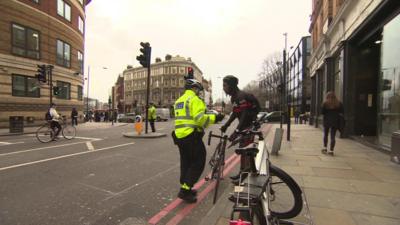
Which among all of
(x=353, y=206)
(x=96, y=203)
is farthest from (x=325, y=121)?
(x=96, y=203)

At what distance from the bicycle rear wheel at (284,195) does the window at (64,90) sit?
24577 millimetres

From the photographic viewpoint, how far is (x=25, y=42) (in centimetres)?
2002

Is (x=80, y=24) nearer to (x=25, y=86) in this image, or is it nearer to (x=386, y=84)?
(x=25, y=86)

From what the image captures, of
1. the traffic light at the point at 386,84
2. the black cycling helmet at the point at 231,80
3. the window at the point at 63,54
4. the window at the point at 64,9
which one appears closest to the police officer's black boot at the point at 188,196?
the black cycling helmet at the point at 231,80

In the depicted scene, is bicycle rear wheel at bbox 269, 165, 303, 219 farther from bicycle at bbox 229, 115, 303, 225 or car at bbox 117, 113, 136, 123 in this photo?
car at bbox 117, 113, 136, 123

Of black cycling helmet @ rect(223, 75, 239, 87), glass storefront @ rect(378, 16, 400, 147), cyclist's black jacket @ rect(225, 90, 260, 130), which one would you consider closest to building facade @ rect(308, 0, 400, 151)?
glass storefront @ rect(378, 16, 400, 147)

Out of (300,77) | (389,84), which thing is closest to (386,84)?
(389,84)

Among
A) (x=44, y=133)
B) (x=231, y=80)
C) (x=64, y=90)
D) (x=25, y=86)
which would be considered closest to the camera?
(x=231, y=80)

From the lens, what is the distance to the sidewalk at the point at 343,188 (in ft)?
11.0

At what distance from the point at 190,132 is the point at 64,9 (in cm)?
2601

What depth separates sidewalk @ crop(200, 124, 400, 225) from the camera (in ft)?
11.0

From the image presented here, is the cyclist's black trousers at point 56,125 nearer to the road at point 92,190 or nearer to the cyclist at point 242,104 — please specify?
the road at point 92,190

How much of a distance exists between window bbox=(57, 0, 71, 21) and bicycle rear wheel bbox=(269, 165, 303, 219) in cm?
2626

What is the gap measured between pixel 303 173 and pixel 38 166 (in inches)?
251
